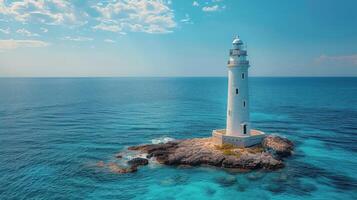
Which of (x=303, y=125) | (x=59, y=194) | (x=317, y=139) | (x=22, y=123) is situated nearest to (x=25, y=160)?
(x=59, y=194)

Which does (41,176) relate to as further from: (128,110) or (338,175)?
(128,110)

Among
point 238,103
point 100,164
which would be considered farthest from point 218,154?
point 100,164

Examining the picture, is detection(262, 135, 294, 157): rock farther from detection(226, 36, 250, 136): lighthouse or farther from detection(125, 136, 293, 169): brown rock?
detection(226, 36, 250, 136): lighthouse

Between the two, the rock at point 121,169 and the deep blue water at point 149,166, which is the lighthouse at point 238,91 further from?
the rock at point 121,169

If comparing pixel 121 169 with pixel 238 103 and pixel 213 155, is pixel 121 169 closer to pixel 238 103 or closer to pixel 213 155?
pixel 213 155

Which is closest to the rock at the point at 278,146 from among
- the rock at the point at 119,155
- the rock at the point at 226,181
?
the rock at the point at 226,181

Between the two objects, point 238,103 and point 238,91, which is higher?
point 238,91

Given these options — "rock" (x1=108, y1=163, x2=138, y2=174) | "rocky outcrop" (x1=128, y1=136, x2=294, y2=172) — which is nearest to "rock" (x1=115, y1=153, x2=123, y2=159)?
"rocky outcrop" (x1=128, y1=136, x2=294, y2=172)
